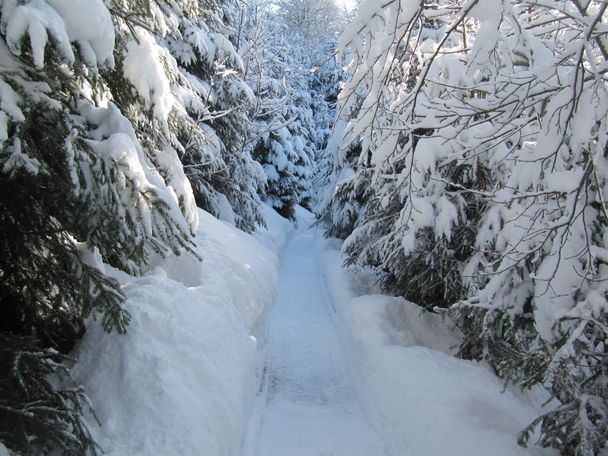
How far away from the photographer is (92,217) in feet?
9.34

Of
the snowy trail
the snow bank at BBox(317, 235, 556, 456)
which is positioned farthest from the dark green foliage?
the snow bank at BBox(317, 235, 556, 456)

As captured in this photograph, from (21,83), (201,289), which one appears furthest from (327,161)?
(21,83)

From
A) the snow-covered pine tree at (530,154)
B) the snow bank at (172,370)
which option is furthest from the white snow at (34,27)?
the snow bank at (172,370)

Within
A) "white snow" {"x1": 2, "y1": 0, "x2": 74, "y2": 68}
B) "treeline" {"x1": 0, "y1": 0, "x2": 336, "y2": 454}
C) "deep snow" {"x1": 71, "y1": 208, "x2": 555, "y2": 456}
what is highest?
"white snow" {"x1": 2, "y1": 0, "x2": 74, "y2": 68}

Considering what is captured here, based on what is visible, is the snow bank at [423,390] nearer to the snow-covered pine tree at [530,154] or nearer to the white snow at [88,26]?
the snow-covered pine tree at [530,154]

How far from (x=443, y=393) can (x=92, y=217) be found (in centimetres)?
405

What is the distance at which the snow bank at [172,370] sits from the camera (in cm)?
310

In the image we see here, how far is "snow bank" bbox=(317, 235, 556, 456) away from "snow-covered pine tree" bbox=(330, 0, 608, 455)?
0.45m

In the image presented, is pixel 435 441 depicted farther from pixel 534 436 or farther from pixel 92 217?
pixel 92 217

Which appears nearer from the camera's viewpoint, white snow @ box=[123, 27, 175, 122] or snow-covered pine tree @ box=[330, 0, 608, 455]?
snow-covered pine tree @ box=[330, 0, 608, 455]

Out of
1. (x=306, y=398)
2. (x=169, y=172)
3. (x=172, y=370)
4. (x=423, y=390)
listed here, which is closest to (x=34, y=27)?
(x=169, y=172)

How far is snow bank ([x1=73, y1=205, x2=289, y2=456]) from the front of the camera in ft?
10.2

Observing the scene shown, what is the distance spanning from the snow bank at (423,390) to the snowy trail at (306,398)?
26cm

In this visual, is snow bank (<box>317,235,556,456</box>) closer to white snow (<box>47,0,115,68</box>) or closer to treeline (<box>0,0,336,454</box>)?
treeline (<box>0,0,336,454</box>)
